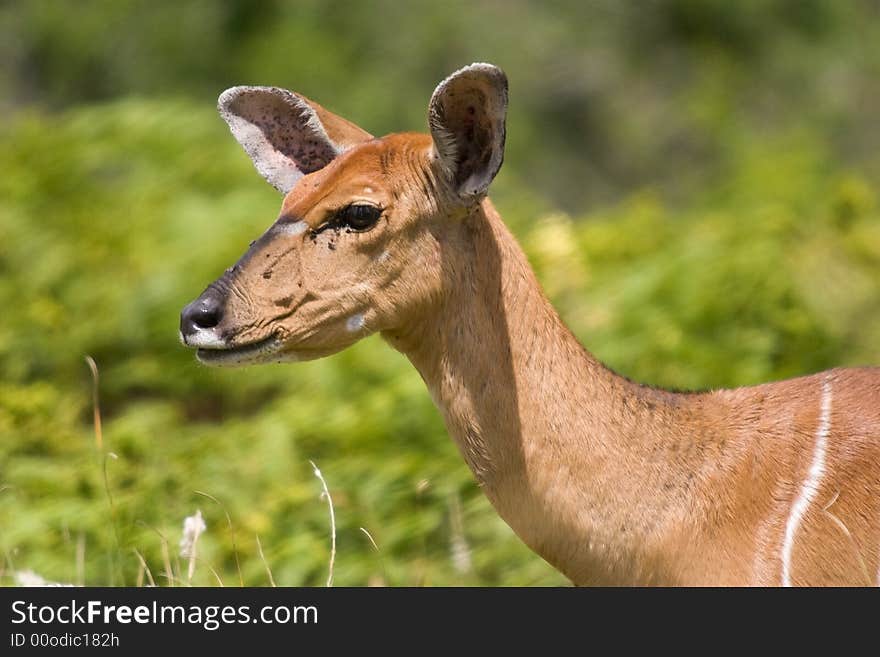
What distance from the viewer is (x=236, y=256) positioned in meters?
9.02

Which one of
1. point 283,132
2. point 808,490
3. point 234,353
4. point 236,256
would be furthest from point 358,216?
point 236,256

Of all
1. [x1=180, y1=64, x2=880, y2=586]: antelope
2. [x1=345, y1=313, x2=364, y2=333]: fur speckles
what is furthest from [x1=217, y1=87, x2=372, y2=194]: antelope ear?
[x1=345, y1=313, x2=364, y2=333]: fur speckles

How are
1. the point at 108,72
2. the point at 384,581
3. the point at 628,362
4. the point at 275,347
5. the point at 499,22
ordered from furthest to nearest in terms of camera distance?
the point at 499,22
the point at 108,72
the point at 628,362
the point at 384,581
the point at 275,347

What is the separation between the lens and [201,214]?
9.66m

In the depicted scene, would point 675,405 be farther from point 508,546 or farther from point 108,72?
point 108,72

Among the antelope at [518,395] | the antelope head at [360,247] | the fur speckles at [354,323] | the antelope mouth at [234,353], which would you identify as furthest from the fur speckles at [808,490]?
the antelope mouth at [234,353]

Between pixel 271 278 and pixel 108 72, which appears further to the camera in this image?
pixel 108 72

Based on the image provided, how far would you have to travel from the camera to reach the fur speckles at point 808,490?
154 inches

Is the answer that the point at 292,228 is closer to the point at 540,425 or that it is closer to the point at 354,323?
the point at 354,323

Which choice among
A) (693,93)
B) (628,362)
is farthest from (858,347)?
(693,93)

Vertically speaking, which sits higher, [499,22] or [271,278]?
[499,22]

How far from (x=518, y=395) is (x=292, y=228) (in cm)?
77

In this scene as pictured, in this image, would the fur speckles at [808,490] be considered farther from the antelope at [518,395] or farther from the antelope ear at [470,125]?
the antelope ear at [470,125]

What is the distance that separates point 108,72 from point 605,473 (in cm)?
1208
